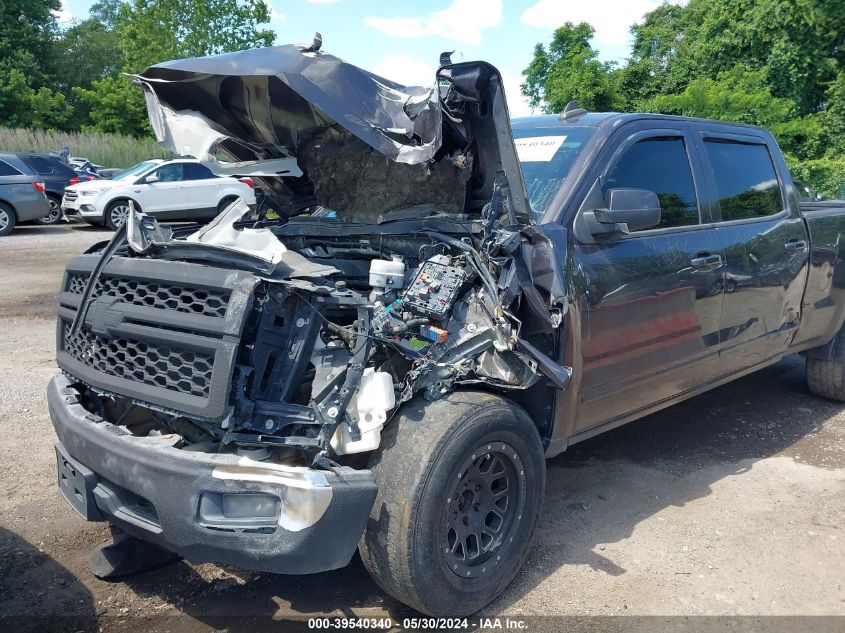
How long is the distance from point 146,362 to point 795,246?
421 centimetres

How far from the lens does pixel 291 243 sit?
3719mm

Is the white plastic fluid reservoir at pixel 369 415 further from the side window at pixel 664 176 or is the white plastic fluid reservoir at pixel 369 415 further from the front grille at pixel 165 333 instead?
the side window at pixel 664 176

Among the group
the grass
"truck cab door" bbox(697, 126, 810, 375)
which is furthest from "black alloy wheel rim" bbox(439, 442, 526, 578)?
the grass

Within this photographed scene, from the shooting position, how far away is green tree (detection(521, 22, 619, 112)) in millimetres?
20312

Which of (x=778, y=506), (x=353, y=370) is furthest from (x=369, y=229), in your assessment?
(x=778, y=506)

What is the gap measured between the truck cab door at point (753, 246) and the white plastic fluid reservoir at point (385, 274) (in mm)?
2173

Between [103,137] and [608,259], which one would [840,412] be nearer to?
[608,259]

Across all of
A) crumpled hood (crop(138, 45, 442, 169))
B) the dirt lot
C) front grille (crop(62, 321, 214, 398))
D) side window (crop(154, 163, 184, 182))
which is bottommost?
the dirt lot

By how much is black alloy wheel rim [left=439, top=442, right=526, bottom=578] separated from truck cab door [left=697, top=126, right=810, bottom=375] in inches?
75.4

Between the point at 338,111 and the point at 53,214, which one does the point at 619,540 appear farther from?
the point at 53,214

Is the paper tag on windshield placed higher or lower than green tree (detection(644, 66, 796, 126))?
lower

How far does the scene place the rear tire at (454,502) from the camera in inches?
101

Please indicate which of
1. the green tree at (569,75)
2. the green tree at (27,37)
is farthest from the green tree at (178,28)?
Answer: the green tree at (569,75)

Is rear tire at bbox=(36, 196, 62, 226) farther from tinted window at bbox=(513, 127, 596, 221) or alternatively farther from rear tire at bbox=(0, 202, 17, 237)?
tinted window at bbox=(513, 127, 596, 221)
